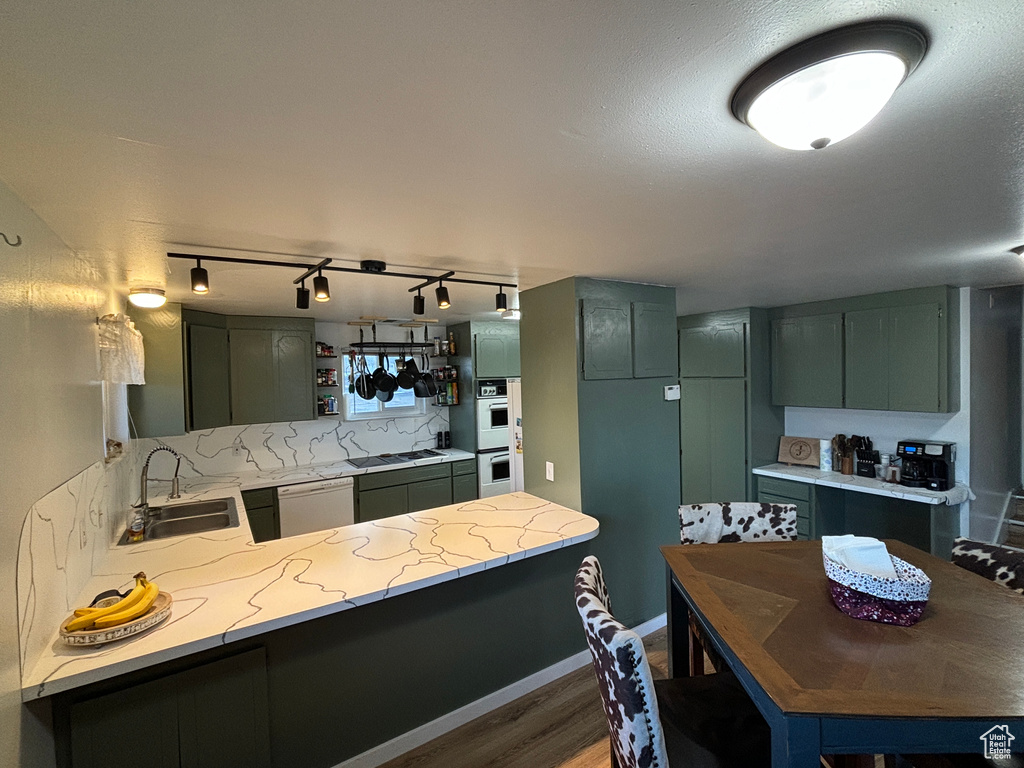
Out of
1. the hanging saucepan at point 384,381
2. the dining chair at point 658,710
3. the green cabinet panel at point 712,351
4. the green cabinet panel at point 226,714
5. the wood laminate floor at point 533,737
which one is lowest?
the wood laminate floor at point 533,737

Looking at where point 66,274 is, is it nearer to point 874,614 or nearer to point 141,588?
point 141,588

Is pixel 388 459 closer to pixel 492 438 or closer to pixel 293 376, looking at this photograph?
pixel 492 438

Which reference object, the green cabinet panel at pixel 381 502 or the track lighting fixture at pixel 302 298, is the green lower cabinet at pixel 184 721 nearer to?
the track lighting fixture at pixel 302 298

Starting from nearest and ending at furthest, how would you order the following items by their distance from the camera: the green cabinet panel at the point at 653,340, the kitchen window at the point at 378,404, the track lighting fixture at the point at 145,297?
the track lighting fixture at the point at 145,297 → the green cabinet panel at the point at 653,340 → the kitchen window at the point at 378,404

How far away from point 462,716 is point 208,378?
3058mm

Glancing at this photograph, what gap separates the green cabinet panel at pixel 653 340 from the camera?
2.88 meters

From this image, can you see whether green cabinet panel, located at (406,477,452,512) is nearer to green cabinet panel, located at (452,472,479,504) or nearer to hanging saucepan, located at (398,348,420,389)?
green cabinet panel, located at (452,472,479,504)

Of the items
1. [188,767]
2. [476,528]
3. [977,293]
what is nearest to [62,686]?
[188,767]

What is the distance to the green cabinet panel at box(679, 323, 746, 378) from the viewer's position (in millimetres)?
4148

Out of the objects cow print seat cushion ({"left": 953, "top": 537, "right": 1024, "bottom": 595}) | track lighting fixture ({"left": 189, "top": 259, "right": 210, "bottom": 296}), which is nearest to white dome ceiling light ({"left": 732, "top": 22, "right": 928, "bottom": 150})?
track lighting fixture ({"left": 189, "top": 259, "right": 210, "bottom": 296})

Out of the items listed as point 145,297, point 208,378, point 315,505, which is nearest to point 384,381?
point 315,505

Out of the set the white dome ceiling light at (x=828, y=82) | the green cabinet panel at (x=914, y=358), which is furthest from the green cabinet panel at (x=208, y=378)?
the green cabinet panel at (x=914, y=358)

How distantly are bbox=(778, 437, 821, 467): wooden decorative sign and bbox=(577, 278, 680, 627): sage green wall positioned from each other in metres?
1.78

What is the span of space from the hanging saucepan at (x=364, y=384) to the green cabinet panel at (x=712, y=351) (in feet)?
10.3
